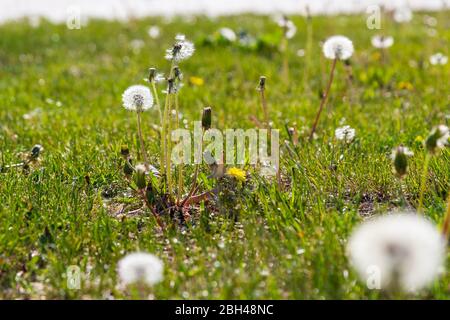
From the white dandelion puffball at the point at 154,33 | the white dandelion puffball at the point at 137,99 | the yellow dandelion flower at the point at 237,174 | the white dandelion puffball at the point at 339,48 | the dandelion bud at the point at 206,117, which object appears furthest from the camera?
the white dandelion puffball at the point at 154,33

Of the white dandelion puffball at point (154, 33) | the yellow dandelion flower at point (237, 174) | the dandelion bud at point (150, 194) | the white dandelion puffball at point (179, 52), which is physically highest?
the white dandelion puffball at point (154, 33)

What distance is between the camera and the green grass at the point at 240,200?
2.19m

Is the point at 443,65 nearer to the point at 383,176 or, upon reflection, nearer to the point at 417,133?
the point at 417,133

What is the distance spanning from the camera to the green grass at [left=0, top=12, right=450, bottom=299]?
2191 millimetres

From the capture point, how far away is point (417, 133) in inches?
144

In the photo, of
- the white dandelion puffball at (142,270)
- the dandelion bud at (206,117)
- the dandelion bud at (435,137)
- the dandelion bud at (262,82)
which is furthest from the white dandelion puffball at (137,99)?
the dandelion bud at (435,137)

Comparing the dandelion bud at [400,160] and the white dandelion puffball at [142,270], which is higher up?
the dandelion bud at [400,160]

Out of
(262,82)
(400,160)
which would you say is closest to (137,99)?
(262,82)

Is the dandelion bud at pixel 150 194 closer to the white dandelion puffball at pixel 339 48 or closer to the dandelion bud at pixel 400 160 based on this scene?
the dandelion bud at pixel 400 160

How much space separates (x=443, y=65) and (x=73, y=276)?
178 inches

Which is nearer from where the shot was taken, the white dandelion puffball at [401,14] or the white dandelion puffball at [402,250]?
the white dandelion puffball at [402,250]

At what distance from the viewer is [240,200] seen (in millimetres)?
2752

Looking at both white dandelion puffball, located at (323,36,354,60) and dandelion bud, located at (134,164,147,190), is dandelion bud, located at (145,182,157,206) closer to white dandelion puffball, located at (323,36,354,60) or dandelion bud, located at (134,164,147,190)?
dandelion bud, located at (134,164,147,190)
